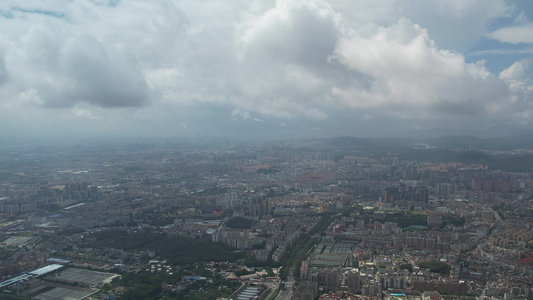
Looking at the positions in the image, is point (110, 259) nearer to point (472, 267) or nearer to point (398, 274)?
point (398, 274)

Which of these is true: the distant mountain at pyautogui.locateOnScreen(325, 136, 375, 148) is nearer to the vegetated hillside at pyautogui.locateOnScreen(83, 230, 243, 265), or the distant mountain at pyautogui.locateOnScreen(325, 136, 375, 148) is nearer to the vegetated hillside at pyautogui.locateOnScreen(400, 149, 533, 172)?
the vegetated hillside at pyautogui.locateOnScreen(400, 149, 533, 172)

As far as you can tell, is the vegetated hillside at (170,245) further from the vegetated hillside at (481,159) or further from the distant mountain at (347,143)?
the distant mountain at (347,143)

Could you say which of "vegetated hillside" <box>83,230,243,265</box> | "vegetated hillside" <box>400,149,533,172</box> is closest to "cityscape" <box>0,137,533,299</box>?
"vegetated hillside" <box>83,230,243,265</box>

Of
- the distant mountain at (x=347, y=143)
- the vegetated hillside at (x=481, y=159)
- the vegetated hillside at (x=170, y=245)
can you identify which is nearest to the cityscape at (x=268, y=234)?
the vegetated hillside at (x=170, y=245)

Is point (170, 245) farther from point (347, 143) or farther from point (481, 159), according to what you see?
point (347, 143)

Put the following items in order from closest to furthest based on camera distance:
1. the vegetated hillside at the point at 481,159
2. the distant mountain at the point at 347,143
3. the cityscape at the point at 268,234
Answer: the cityscape at the point at 268,234
the vegetated hillside at the point at 481,159
the distant mountain at the point at 347,143

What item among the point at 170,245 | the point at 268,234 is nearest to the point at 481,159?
the point at 268,234

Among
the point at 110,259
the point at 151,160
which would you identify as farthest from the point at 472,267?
the point at 151,160
